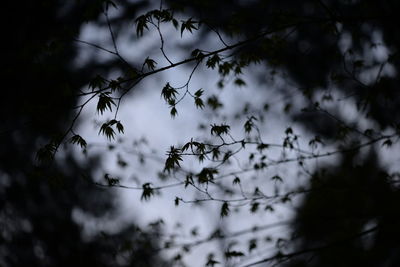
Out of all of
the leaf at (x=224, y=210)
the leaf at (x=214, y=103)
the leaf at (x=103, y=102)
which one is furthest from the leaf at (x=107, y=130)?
the leaf at (x=214, y=103)

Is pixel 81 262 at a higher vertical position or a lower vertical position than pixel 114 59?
lower

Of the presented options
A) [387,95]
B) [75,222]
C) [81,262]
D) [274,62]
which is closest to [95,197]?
[75,222]

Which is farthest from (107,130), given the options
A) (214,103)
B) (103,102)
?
(214,103)

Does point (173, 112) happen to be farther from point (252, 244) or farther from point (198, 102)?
point (252, 244)

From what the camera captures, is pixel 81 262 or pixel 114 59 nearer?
pixel 114 59

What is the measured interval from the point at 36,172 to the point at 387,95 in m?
4.13

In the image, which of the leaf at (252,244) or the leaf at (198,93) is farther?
the leaf at (252,244)

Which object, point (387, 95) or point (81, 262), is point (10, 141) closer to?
point (81, 262)

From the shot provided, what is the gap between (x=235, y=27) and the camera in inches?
136

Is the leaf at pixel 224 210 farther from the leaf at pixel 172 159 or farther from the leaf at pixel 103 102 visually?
the leaf at pixel 103 102

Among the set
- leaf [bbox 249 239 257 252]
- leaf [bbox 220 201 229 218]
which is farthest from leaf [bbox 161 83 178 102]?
leaf [bbox 249 239 257 252]

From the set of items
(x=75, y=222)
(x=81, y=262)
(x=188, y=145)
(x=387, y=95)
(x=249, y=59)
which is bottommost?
(x=188, y=145)

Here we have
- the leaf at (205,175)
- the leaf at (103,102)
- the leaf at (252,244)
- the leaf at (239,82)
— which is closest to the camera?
the leaf at (103,102)

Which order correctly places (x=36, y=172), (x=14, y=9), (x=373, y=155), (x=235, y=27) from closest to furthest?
(x=36, y=172) → (x=235, y=27) → (x=14, y=9) → (x=373, y=155)
